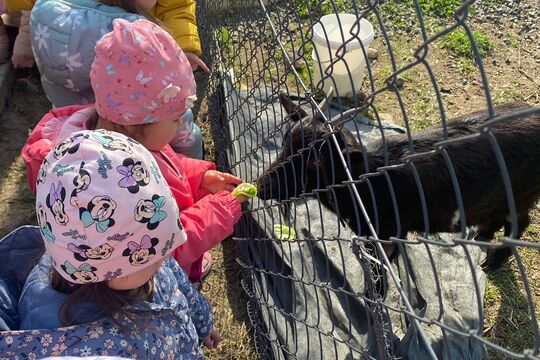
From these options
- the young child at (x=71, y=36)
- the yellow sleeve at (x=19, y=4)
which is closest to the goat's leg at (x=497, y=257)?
the young child at (x=71, y=36)

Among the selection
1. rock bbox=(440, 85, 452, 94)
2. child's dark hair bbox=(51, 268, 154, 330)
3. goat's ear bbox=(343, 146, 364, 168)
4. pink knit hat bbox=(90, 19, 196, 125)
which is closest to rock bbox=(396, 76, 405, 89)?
rock bbox=(440, 85, 452, 94)

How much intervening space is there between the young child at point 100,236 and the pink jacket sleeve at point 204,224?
1.91 feet

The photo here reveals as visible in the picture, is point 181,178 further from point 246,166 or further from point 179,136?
point 246,166

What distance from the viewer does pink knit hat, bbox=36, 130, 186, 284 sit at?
1.61 m

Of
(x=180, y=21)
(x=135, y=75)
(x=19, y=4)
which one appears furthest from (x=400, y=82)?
(x=135, y=75)

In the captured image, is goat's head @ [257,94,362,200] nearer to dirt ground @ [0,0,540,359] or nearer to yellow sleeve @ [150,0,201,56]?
dirt ground @ [0,0,540,359]


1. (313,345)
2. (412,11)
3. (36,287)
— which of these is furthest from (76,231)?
(412,11)

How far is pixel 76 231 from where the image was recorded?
1.63 m

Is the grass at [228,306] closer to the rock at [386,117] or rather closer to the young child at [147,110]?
the young child at [147,110]

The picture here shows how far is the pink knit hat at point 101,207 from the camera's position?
1608 mm

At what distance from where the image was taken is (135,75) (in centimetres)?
245

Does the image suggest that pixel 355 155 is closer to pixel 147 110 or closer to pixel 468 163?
pixel 468 163

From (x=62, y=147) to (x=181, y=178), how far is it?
3.97 ft

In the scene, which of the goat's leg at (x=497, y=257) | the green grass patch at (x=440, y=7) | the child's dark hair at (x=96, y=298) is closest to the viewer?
the child's dark hair at (x=96, y=298)
